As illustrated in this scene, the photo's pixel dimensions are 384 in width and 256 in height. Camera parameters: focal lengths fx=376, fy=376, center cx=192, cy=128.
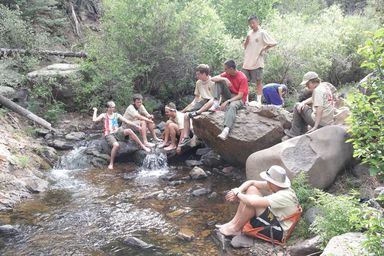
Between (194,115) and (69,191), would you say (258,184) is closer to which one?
(194,115)

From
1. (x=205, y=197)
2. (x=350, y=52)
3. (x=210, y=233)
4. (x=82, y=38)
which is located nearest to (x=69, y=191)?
(x=205, y=197)

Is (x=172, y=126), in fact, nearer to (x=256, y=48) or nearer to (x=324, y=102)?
(x=256, y=48)

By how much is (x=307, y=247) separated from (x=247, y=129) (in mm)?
4041

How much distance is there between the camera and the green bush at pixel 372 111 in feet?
11.2

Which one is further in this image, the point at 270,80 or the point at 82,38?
the point at 82,38

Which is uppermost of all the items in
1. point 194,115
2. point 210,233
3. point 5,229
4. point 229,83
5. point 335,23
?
point 335,23

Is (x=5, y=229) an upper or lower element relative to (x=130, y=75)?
lower

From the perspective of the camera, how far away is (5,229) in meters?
6.75

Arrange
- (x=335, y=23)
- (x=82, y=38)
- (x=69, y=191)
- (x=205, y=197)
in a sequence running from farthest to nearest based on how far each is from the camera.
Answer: (x=82, y=38) < (x=335, y=23) < (x=69, y=191) < (x=205, y=197)

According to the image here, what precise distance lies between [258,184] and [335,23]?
1290 cm

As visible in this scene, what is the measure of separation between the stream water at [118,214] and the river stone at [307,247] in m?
1.22

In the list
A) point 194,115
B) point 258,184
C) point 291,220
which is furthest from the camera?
point 194,115

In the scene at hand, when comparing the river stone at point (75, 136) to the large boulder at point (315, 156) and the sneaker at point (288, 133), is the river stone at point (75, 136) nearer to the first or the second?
the sneaker at point (288, 133)

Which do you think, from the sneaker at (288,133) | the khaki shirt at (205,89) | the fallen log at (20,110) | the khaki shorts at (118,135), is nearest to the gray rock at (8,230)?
the khaki shorts at (118,135)
